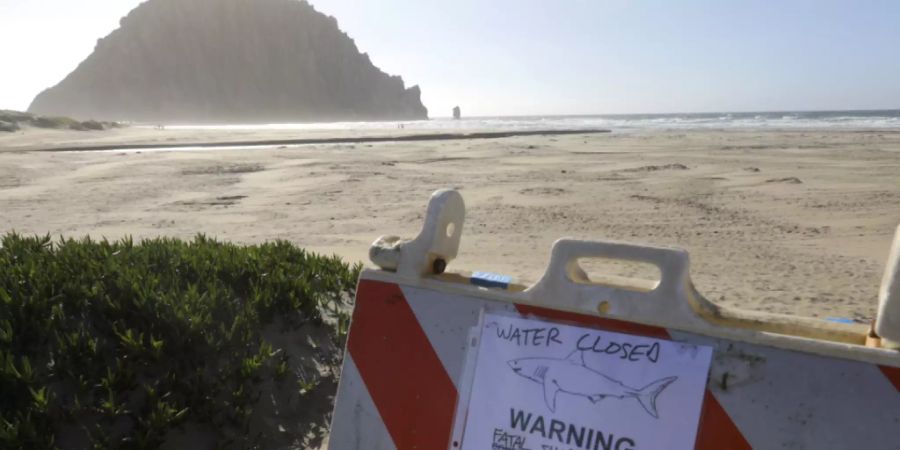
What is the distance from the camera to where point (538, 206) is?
1108 centimetres

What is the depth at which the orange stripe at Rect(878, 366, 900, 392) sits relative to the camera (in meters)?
1.70

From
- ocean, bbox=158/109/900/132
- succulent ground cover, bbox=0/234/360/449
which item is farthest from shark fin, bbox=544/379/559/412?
ocean, bbox=158/109/900/132

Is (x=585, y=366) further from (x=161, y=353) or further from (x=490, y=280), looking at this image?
(x=161, y=353)

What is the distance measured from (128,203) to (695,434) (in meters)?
12.0

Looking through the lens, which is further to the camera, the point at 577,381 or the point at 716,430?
the point at 577,381

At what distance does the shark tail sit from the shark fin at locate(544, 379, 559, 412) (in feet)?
0.78

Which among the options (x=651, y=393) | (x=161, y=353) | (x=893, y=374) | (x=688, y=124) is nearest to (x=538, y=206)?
(x=161, y=353)

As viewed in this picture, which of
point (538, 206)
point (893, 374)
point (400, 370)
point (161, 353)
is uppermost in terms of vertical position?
point (893, 374)

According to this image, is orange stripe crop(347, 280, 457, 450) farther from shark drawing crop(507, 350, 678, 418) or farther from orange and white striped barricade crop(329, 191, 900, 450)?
shark drawing crop(507, 350, 678, 418)

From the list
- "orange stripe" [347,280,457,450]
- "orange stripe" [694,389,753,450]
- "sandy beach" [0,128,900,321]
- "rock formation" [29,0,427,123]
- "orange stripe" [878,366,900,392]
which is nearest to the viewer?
"orange stripe" [878,366,900,392]

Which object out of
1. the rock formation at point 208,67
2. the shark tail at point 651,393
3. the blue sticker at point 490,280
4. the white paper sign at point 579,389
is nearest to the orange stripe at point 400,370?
the white paper sign at point 579,389

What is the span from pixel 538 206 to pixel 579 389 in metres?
9.14

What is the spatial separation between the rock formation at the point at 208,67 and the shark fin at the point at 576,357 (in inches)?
5665

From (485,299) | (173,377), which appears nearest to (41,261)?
(173,377)
